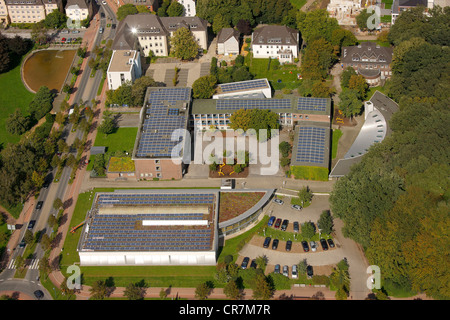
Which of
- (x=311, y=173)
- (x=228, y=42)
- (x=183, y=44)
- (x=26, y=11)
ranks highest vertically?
(x=26, y=11)

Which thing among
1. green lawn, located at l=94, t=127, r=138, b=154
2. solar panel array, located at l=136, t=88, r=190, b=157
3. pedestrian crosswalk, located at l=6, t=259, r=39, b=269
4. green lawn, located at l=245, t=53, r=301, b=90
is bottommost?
pedestrian crosswalk, located at l=6, t=259, r=39, b=269

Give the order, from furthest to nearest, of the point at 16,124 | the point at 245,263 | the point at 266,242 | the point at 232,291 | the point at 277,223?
the point at 16,124
the point at 277,223
the point at 266,242
the point at 245,263
the point at 232,291

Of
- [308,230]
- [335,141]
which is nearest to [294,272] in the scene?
[308,230]

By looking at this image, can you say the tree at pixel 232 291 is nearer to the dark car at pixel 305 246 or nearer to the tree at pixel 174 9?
the dark car at pixel 305 246

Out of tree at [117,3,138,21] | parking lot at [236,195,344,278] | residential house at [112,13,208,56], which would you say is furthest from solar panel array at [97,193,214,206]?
tree at [117,3,138,21]

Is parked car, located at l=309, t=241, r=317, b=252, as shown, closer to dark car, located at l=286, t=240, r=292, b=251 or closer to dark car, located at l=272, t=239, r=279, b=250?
dark car, located at l=286, t=240, r=292, b=251

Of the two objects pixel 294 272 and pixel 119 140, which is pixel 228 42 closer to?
pixel 119 140
